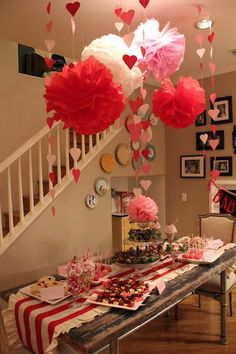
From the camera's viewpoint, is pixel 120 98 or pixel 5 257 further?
pixel 5 257

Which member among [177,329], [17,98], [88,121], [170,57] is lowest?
[177,329]

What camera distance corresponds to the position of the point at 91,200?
3445 mm

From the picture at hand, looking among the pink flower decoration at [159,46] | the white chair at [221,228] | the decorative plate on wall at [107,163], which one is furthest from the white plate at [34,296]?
the decorative plate on wall at [107,163]

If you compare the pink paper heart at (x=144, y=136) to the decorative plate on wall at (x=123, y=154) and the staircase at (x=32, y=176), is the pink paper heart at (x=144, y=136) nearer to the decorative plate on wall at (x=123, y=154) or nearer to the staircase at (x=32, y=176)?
the staircase at (x=32, y=176)

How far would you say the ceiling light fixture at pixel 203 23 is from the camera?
8.42 ft

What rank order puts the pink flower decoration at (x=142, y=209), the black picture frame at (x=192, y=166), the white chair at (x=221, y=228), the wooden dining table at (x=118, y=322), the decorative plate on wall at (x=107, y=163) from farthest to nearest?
the black picture frame at (x=192, y=166) < the decorative plate on wall at (x=107, y=163) < the white chair at (x=221, y=228) < the pink flower decoration at (x=142, y=209) < the wooden dining table at (x=118, y=322)

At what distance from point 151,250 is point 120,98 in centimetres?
134

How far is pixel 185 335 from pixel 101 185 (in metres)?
1.73

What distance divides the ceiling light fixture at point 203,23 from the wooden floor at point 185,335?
2656 mm

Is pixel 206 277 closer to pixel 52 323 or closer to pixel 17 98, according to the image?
pixel 52 323

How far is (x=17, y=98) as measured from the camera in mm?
3561

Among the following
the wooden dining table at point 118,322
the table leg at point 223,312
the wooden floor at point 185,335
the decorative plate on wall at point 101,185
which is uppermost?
the decorative plate on wall at point 101,185

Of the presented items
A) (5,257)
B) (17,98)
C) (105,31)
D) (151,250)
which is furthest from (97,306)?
(17,98)

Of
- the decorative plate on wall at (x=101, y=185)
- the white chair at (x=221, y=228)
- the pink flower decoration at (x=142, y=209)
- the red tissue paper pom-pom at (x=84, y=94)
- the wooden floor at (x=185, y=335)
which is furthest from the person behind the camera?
the decorative plate on wall at (x=101, y=185)
